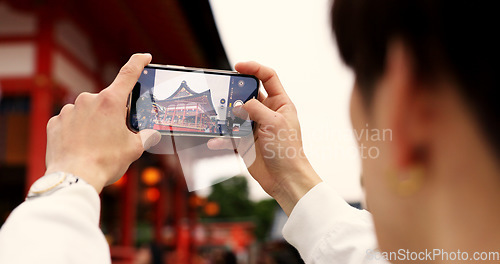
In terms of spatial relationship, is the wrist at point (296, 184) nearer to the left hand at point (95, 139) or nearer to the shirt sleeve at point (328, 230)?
the shirt sleeve at point (328, 230)

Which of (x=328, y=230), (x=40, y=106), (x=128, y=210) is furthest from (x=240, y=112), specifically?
(x=128, y=210)

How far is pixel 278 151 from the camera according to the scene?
96 cm

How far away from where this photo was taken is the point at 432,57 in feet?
1.27

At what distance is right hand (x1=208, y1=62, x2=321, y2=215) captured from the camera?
3.05 ft

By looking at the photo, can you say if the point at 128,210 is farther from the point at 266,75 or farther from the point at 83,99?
the point at 83,99

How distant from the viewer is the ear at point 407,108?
39cm

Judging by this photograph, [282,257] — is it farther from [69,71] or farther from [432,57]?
[432,57]

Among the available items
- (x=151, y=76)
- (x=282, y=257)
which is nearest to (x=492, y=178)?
(x=151, y=76)

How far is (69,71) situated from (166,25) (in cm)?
93

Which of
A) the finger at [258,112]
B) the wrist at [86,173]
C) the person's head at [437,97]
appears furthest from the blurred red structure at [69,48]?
the person's head at [437,97]

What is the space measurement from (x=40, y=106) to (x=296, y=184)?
2868 millimetres

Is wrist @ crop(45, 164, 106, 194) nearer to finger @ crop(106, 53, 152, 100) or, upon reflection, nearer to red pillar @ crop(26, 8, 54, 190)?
finger @ crop(106, 53, 152, 100)

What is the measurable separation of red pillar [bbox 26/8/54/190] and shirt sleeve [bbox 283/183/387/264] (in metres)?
2.82

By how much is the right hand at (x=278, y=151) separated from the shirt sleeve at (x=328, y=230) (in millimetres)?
39
